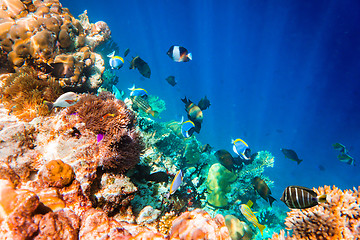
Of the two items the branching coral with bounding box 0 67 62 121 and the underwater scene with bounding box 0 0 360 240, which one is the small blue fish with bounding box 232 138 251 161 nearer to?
the underwater scene with bounding box 0 0 360 240

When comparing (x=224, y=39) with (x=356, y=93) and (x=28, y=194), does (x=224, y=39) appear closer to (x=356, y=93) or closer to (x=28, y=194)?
(x=356, y=93)

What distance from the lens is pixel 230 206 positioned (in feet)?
21.8

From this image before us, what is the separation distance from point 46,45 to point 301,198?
6.40 m

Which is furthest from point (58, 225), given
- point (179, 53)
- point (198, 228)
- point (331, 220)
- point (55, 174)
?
point (179, 53)

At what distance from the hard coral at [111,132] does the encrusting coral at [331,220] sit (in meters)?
2.69

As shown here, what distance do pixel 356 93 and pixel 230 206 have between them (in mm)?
41928

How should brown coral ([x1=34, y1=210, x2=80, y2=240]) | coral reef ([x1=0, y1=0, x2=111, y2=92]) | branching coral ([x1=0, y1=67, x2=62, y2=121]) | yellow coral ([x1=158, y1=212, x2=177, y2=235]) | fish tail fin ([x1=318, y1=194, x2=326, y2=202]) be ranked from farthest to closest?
coral reef ([x1=0, y1=0, x2=111, y2=92])
branching coral ([x1=0, y1=67, x2=62, y2=121])
yellow coral ([x1=158, y1=212, x2=177, y2=235])
fish tail fin ([x1=318, y1=194, x2=326, y2=202])
brown coral ([x1=34, y1=210, x2=80, y2=240])

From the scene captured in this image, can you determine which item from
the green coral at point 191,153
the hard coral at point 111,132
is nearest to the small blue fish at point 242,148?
the green coral at point 191,153

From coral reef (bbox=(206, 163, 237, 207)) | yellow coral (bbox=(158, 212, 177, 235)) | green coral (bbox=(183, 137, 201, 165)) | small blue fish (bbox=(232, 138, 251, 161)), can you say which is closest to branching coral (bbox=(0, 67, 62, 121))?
yellow coral (bbox=(158, 212, 177, 235))

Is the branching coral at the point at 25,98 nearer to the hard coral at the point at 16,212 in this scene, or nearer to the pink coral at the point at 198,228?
the hard coral at the point at 16,212

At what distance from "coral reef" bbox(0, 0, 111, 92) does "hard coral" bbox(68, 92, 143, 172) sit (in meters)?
2.32

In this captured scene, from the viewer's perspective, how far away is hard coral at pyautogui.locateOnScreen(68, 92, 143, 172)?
2.43m

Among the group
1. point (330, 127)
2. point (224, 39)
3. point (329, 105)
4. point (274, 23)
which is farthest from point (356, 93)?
point (224, 39)

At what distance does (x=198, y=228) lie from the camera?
1.93 metres
